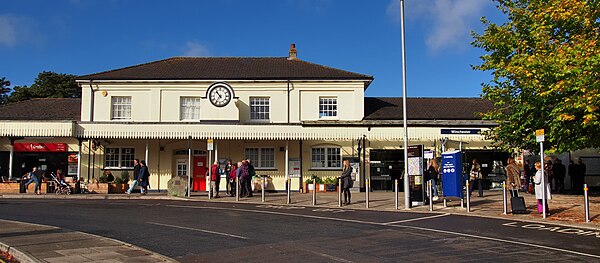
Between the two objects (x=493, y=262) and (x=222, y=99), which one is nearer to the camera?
(x=493, y=262)

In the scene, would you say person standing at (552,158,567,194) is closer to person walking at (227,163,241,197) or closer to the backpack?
the backpack

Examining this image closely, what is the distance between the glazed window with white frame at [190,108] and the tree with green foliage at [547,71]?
1517 cm

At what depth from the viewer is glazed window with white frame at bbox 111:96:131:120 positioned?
93.6 ft

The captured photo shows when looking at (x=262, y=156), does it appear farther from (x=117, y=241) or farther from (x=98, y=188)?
(x=117, y=241)

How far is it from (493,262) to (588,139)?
36.5 feet

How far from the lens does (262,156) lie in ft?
90.7

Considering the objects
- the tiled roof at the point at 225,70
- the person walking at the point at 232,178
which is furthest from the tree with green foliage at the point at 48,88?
the person walking at the point at 232,178

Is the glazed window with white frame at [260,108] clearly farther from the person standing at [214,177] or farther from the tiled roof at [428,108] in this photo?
the person standing at [214,177]

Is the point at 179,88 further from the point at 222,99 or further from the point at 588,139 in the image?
the point at 588,139

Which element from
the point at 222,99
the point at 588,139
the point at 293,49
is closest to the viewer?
the point at 588,139

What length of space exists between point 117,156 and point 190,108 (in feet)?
15.3

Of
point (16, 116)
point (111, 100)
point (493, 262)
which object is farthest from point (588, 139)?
point (16, 116)

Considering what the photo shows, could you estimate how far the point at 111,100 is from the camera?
2850 centimetres

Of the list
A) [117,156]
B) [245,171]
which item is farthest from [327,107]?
[117,156]
